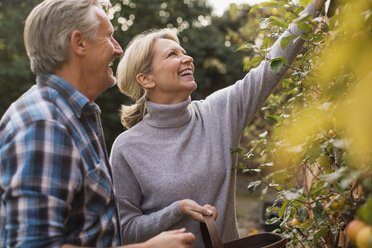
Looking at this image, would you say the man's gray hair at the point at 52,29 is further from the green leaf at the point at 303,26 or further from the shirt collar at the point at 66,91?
the green leaf at the point at 303,26

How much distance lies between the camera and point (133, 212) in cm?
192

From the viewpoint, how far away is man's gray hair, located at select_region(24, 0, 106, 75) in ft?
4.47

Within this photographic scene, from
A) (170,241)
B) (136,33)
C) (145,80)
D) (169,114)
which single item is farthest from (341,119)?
(136,33)

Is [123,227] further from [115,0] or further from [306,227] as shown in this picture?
[115,0]

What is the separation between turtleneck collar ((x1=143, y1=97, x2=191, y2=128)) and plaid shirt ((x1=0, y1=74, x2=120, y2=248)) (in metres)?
0.63

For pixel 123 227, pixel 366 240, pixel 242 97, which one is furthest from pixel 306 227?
pixel 366 240

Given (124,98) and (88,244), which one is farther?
(124,98)

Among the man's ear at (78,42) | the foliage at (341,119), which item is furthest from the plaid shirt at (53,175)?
the foliage at (341,119)

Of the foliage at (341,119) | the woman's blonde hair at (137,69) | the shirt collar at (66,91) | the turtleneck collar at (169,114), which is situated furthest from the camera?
the woman's blonde hair at (137,69)

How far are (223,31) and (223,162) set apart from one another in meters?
11.7

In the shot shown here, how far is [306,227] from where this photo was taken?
1901 millimetres

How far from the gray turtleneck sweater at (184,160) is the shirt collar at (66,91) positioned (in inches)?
23.7

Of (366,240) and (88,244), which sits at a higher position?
(366,240)

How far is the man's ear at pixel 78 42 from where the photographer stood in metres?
1.39
